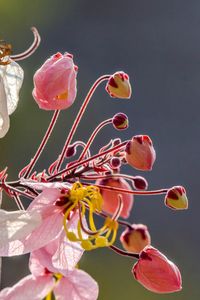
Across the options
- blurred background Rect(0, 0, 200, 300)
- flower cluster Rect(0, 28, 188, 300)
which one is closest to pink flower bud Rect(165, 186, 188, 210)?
flower cluster Rect(0, 28, 188, 300)

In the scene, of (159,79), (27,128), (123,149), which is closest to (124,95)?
(123,149)

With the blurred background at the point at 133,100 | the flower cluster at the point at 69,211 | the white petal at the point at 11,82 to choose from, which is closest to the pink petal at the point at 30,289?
the flower cluster at the point at 69,211

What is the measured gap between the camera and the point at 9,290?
470mm

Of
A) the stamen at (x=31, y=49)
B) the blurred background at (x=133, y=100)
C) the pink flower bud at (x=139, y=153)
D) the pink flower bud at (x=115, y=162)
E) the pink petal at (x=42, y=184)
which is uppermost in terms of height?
the stamen at (x=31, y=49)

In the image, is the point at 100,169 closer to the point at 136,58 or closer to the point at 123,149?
the point at 123,149

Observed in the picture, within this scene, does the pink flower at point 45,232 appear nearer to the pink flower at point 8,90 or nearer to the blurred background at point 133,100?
the pink flower at point 8,90

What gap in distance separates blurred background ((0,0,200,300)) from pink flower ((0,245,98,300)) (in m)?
1.27

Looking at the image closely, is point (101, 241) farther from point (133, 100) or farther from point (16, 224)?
point (133, 100)

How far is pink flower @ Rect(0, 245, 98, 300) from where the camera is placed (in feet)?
1.53

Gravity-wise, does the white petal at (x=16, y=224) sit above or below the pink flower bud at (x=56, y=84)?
below

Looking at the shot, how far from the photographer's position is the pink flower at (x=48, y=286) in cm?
47

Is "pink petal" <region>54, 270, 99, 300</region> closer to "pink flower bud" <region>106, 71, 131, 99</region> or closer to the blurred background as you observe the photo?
"pink flower bud" <region>106, 71, 131, 99</region>

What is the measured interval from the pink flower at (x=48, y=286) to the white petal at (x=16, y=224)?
3cm

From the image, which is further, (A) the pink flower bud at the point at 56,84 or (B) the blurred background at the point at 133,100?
(B) the blurred background at the point at 133,100
